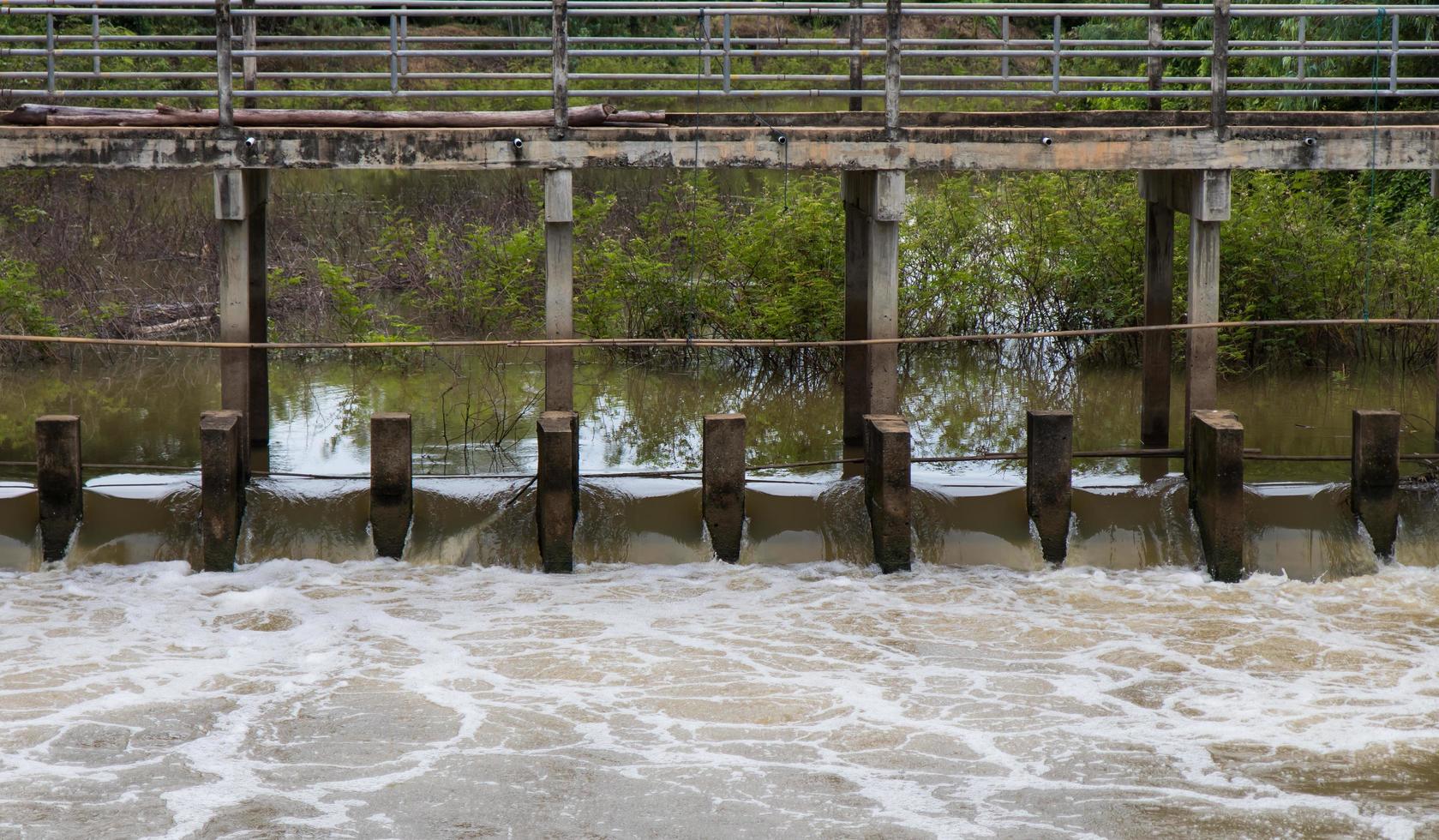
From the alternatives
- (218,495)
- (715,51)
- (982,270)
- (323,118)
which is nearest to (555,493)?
(218,495)

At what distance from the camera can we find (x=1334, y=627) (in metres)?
11.4

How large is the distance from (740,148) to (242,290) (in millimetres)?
4266

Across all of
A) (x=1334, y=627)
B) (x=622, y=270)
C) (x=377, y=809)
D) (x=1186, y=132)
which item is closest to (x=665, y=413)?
(x=622, y=270)

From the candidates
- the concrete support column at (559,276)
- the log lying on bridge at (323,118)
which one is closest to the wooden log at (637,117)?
the log lying on bridge at (323,118)

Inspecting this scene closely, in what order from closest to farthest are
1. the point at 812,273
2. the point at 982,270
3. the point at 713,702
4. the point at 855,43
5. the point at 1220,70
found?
the point at 713,702, the point at 1220,70, the point at 855,43, the point at 812,273, the point at 982,270

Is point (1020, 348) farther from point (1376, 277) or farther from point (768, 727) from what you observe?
point (768, 727)

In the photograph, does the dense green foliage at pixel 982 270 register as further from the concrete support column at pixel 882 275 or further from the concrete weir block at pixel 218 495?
the concrete weir block at pixel 218 495

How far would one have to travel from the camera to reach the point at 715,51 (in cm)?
1283

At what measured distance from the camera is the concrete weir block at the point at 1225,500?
1240cm

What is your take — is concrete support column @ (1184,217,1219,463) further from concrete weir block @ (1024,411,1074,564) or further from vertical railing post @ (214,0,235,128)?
vertical railing post @ (214,0,235,128)

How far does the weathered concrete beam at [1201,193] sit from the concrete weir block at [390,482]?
671 cm

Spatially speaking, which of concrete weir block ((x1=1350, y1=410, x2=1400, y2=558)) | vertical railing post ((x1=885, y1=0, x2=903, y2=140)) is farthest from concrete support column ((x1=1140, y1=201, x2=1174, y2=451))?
vertical railing post ((x1=885, y1=0, x2=903, y2=140))

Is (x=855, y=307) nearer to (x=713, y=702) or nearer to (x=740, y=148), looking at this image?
(x=740, y=148)

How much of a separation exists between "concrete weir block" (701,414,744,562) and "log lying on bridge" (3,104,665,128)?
2572mm
